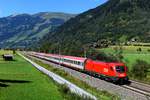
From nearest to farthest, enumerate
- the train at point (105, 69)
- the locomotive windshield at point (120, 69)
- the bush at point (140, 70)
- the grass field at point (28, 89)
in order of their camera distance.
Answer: the grass field at point (28, 89) < the train at point (105, 69) < the locomotive windshield at point (120, 69) < the bush at point (140, 70)

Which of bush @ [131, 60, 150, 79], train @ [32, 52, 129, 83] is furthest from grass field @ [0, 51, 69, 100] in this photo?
bush @ [131, 60, 150, 79]

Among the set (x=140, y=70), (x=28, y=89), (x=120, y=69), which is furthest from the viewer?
(x=140, y=70)

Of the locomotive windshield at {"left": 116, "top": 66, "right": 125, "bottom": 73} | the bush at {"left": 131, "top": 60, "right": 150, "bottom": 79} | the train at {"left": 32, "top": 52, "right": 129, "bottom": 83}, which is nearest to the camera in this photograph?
the train at {"left": 32, "top": 52, "right": 129, "bottom": 83}

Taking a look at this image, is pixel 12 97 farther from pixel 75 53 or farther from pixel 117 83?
pixel 75 53

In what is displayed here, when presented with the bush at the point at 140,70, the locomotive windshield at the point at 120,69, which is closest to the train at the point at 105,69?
the locomotive windshield at the point at 120,69

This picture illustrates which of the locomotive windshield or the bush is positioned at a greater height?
the locomotive windshield

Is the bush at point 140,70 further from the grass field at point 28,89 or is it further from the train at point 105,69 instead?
the grass field at point 28,89

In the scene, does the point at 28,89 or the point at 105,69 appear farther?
the point at 105,69

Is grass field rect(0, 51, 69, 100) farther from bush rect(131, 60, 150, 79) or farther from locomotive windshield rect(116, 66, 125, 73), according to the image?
bush rect(131, 60, 150, 79)

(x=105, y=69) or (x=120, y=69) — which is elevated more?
(x=120, y=69)

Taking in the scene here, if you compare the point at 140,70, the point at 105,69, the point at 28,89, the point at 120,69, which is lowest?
the point at 140,70

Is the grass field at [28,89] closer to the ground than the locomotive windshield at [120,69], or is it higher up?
closer to the ground

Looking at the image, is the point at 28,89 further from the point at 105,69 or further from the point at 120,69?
the point at 105,69

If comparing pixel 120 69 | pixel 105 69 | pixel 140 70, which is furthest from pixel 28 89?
pixel 140 70
